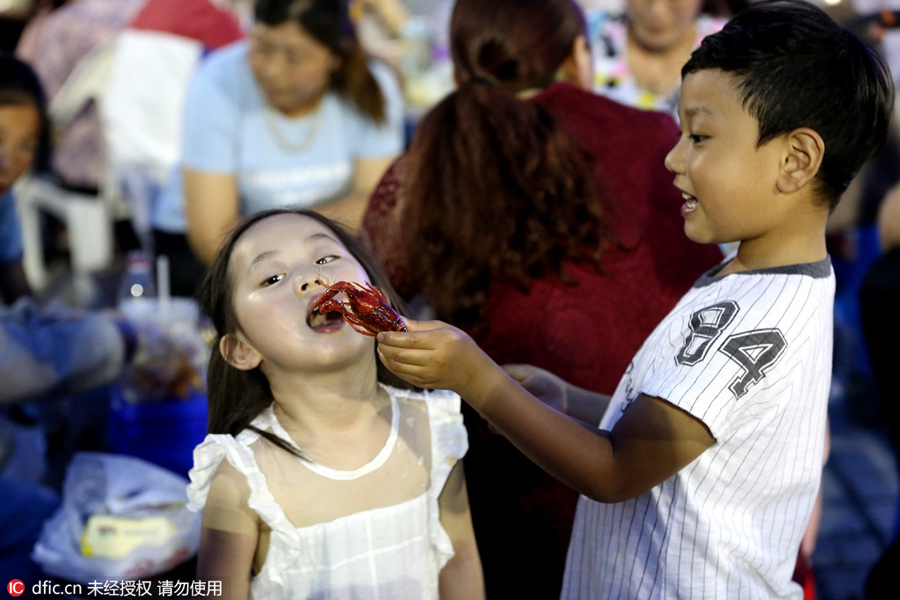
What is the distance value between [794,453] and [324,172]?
2.64 meters

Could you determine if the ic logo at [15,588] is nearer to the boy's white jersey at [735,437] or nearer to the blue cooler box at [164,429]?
the blue cooler box at [164,429]

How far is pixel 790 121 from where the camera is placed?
4.16 feet

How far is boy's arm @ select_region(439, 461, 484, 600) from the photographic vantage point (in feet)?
5.36

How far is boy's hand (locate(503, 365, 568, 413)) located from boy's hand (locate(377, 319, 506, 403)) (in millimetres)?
368

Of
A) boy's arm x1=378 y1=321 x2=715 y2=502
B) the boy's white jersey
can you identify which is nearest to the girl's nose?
→ boy's arm x1=378 y1=321 x2=715 y2=502

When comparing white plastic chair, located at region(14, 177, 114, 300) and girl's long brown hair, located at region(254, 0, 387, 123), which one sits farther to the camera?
white plastic chair, located at region(14, 177, 114, 300)

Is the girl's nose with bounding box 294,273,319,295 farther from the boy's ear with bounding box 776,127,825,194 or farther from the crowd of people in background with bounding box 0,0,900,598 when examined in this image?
the boy's ear with bounding box 776,127,825,194

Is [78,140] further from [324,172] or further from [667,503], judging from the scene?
[667,503]

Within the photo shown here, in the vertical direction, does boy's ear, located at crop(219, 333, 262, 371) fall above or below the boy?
below

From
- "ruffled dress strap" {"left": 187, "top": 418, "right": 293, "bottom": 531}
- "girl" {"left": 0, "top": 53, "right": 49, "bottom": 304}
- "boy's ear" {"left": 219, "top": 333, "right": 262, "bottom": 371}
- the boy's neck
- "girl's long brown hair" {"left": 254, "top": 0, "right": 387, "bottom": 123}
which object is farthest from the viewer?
"girl's long brown hair" {"left": 254, "top": 0, "right": 387, "bottom": 123}

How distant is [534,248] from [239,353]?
674 millimetres

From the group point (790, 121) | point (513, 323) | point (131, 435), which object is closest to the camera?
point (790, 121)

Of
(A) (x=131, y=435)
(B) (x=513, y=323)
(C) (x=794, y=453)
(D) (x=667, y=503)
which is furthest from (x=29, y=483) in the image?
(C) (x=794, y=453)

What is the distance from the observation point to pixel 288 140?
11.6ft
